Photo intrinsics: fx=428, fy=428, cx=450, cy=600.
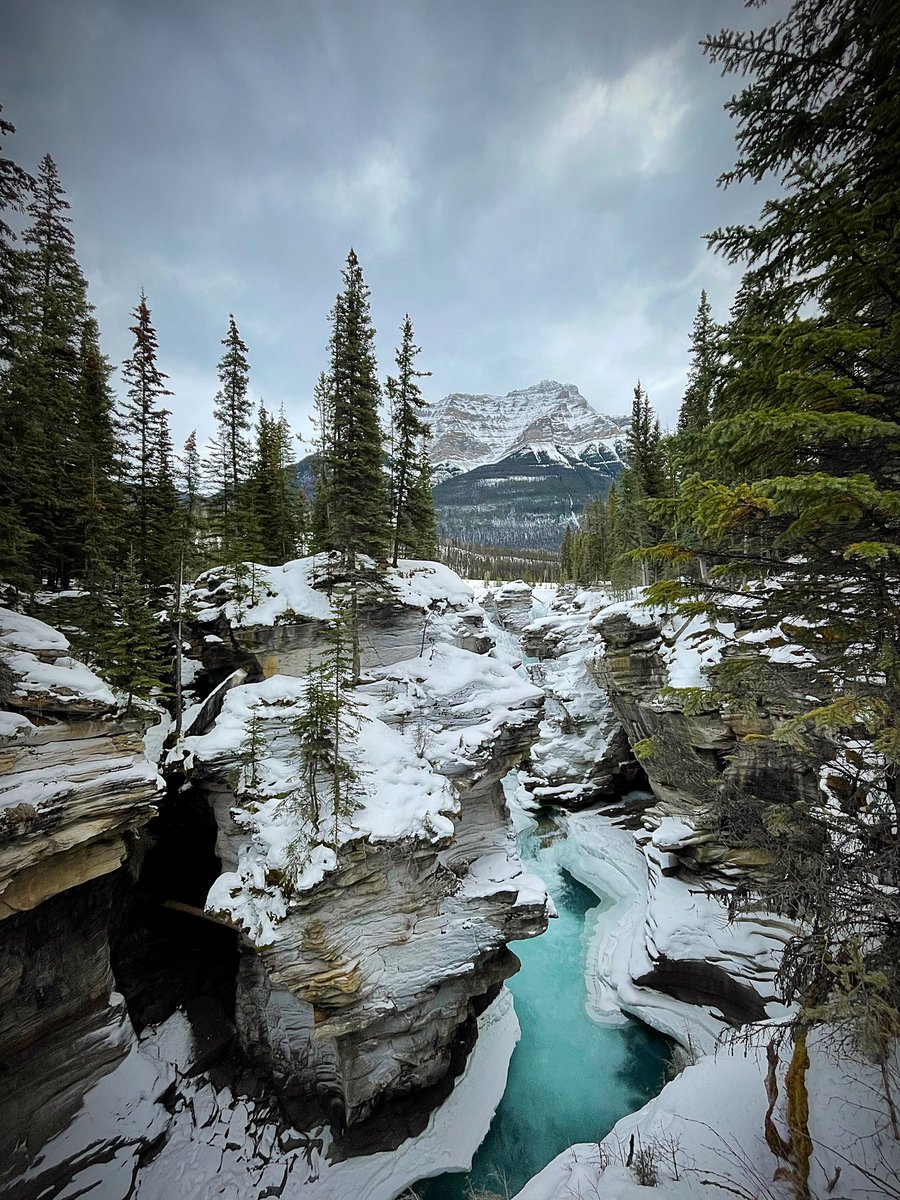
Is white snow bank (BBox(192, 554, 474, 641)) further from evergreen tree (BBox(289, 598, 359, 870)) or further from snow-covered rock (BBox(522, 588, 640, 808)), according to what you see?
snow-covered rock (BBox(522, 588, 640, 808))

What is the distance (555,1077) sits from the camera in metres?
12.8

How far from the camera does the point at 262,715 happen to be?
12969mm

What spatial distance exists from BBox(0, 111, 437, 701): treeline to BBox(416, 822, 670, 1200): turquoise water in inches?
638

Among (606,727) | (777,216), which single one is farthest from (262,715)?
(606,727)

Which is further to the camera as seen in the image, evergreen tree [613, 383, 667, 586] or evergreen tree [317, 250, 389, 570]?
evergreen tree [613, 383, 667, 586]

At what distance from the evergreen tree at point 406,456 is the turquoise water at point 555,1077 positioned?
1831 centimetres

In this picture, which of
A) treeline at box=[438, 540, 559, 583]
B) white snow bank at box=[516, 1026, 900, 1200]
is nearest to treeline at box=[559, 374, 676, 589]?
white snow bank at box=[516, 1026, 900, 1200]

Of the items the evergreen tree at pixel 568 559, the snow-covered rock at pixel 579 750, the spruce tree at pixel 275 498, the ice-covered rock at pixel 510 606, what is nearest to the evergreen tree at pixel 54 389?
the spruce tree at pixel 275 498

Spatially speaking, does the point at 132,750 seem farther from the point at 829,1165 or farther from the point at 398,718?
the point at 829,1165

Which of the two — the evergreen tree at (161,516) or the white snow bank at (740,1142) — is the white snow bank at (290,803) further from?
the evergreen tree at (161,516)

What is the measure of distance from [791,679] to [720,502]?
380 centimetres

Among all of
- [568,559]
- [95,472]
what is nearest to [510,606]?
[568,559]

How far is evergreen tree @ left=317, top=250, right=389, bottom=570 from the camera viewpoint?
17188 millimetres

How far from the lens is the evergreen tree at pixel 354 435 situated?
1719cm
